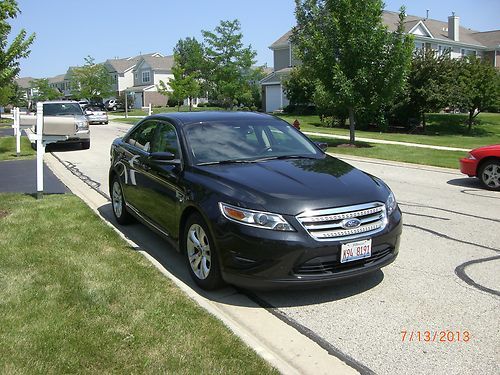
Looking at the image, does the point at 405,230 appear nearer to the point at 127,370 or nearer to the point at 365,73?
the point at 127,370

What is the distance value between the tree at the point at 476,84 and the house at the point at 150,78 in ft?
Result: 162

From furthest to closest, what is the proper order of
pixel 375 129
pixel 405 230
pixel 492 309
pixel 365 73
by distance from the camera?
pixel 375 129, pixel 365 73, pixel 405 230, pixel 492 309

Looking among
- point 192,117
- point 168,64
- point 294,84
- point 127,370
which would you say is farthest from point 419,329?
point 168,64

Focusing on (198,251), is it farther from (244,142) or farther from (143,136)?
(143,136)

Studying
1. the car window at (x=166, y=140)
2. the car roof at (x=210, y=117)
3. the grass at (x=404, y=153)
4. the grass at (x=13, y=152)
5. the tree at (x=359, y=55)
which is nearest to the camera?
the car window at (x=166, y=140)

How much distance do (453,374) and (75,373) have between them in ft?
7.71

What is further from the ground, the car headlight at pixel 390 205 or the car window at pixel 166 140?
the car window at pixel 166 140

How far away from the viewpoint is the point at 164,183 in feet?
17.6

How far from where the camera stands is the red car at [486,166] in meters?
10.0

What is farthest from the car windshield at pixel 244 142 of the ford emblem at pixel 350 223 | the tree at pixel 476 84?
the tree at pixel 476 84

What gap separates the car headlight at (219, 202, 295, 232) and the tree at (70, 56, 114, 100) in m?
63.9

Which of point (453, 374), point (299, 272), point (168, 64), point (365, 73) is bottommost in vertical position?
point (453, 374)

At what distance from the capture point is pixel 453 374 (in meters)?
3.21

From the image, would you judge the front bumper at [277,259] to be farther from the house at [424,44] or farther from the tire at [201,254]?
the house at [424,44]
